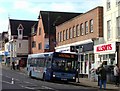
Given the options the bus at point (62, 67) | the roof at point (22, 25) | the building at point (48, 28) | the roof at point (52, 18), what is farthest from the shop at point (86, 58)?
the roof at point (22, 25)

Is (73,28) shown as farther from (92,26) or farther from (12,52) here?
(12,52)

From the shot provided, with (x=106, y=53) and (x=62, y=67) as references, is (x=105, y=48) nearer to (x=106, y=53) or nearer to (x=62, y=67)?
(x=106, y=53)

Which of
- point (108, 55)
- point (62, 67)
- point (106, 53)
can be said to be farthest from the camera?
point (108, 55)

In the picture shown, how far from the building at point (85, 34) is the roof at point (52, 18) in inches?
652

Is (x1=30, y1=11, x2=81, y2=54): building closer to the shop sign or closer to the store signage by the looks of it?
the shop sign

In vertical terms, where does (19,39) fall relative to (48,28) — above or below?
below

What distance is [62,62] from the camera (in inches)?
1233

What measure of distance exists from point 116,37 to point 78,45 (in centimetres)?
1179

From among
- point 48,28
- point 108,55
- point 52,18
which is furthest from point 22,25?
point 108,55

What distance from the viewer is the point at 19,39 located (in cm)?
9075

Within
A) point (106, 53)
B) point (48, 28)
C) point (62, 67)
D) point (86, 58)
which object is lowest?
point (62, 67)

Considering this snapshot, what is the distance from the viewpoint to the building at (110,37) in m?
31.7

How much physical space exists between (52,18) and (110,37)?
35825mm

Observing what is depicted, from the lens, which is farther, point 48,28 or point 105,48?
point 48,28
